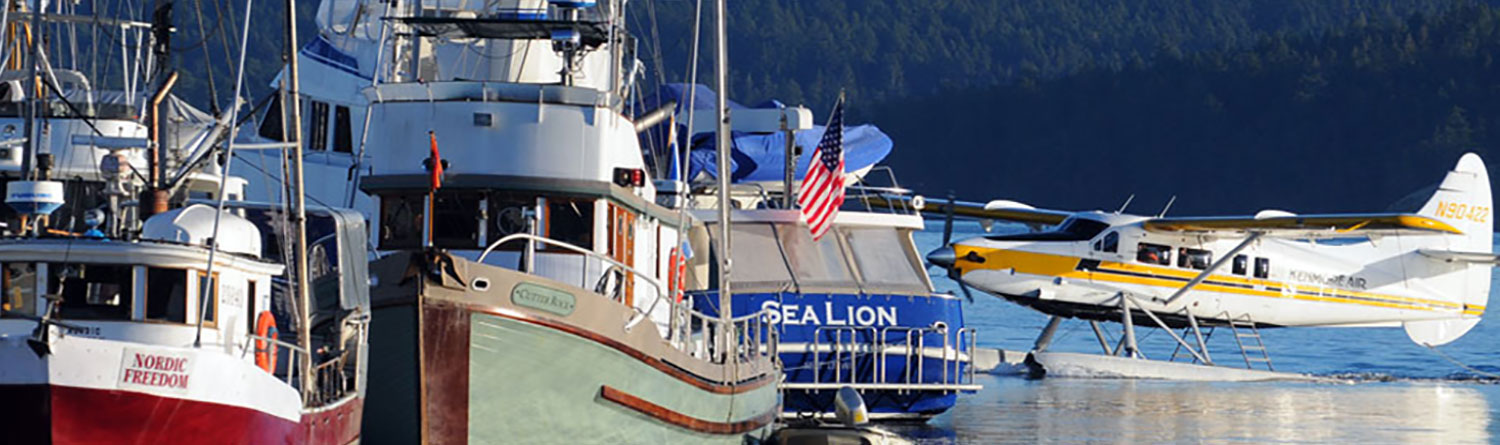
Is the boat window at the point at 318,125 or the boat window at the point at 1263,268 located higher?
the boat window at the point at 318,125

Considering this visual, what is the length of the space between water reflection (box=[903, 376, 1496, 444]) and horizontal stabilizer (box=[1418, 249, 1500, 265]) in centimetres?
516

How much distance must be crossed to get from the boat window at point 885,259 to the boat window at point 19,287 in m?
13.5

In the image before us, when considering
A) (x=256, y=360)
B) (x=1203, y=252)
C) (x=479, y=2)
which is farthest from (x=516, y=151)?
(x=1203, y=252)

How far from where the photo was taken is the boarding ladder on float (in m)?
26.7

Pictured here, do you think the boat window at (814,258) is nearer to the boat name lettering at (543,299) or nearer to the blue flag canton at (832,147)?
the blue flag canton at (832,147)

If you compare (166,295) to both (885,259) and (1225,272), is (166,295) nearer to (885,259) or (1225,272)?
Result: (885,259)

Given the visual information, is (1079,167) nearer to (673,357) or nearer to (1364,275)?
(1364,275)

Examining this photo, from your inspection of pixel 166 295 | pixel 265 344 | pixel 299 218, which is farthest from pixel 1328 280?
pixel 166 295

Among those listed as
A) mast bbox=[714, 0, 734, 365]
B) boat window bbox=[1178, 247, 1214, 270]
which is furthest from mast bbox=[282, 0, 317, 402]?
boat window bbox=[1178, 247, 1214, 270]

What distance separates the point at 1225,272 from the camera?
4422 centimetres

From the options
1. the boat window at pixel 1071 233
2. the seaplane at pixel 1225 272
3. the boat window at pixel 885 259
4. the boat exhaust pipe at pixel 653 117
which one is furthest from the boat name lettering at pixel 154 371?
the boat window at pixel 1071 233

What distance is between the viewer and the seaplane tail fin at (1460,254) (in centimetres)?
4722

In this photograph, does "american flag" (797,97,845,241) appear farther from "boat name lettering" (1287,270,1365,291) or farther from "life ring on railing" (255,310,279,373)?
"boat name lettering" (1287,270,1365,291)

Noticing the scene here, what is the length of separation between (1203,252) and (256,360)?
100 ft
